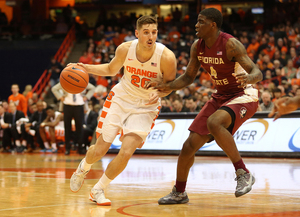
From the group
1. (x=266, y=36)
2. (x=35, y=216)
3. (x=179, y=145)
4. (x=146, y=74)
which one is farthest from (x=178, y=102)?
(x=35, y=216)

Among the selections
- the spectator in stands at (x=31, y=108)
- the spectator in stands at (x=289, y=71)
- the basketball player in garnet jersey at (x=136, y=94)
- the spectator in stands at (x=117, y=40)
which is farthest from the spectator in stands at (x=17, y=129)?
the basketball player in garnet jersey at (x=136, y=94)

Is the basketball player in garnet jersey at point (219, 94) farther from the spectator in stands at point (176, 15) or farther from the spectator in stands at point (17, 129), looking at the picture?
Answer: the spectator in stands at point (176, 15)

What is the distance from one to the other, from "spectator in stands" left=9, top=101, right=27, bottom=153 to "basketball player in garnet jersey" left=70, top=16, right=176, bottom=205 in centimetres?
1048

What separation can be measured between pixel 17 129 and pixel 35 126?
77 centimetres

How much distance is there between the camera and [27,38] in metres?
25.1

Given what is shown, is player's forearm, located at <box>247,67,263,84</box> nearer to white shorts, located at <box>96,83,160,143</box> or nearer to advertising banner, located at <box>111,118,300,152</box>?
white shorts, located at <box>96,83,160,143</box>

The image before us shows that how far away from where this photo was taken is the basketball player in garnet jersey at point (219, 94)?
15.9ft

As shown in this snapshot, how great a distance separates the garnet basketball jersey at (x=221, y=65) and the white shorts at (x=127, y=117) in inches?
30.9

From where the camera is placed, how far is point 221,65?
16.7ft

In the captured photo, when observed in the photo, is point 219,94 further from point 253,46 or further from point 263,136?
point 253,46

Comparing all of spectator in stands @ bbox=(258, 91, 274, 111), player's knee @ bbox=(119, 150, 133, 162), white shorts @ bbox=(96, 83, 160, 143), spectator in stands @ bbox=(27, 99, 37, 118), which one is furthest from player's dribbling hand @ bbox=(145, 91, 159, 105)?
spectator in stands @ bbox=(27, 99, 37, 118)

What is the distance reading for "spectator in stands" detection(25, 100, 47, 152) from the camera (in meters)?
15.2

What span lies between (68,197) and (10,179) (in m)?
2.14

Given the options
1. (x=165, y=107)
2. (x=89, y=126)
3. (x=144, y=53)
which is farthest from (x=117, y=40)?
(x=144, y=53)
